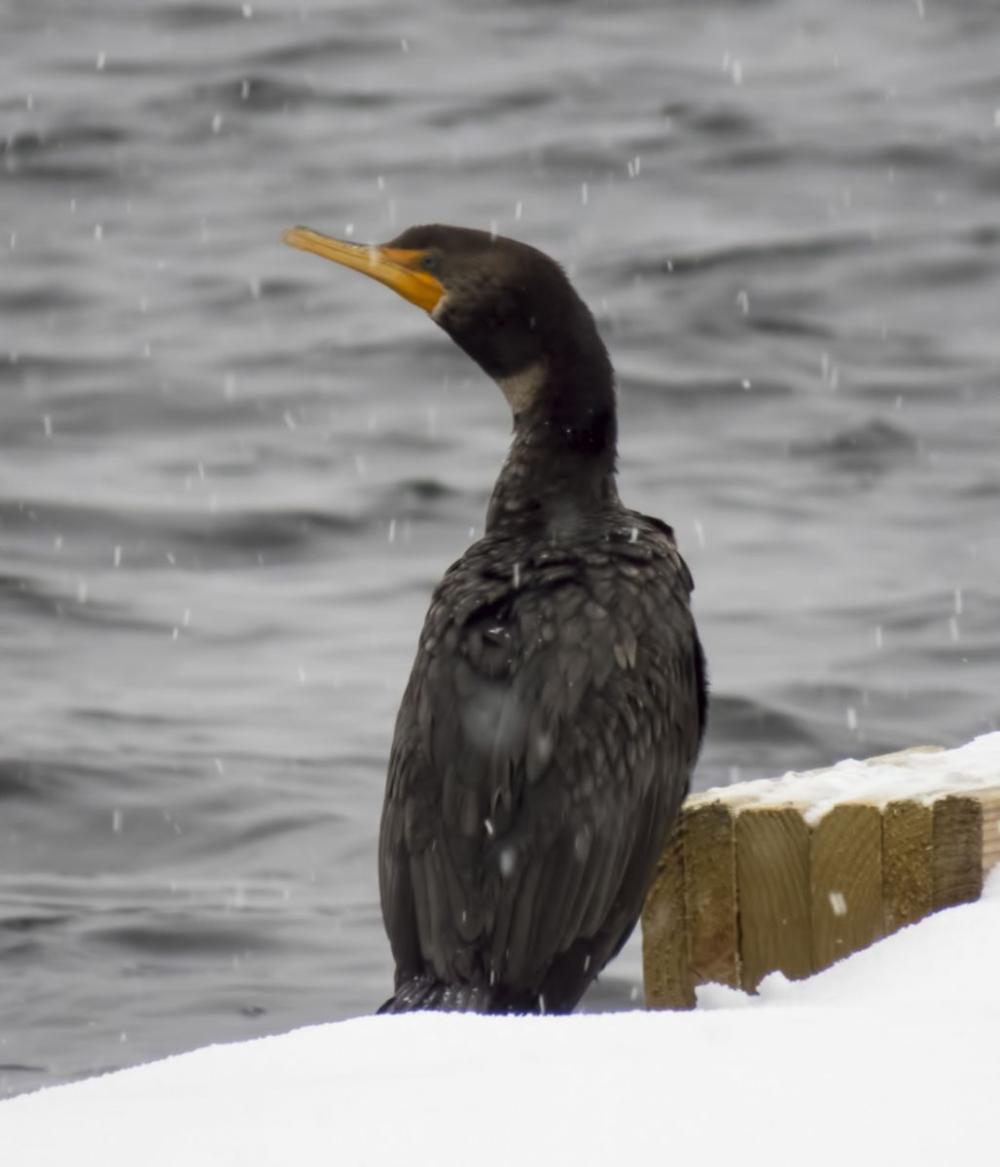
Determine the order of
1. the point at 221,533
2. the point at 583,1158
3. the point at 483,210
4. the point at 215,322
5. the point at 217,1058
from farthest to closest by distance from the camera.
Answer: the point at 483,210 → the point at 215,322 → the point at 221,533 → the point at 217,1058 → the point at 583,1158

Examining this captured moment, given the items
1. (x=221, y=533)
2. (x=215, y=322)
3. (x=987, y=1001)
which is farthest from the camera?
(x=215, y=322)

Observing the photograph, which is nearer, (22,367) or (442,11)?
(22,367)

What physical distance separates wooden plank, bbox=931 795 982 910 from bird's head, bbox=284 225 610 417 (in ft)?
4.20

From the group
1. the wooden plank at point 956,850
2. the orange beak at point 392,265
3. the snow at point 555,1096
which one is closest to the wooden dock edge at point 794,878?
the wooden plank at point 956,850

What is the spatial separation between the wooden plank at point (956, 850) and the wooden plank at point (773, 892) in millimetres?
210

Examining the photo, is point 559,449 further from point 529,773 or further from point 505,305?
→ point 529,773

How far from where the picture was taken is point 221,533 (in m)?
11.9

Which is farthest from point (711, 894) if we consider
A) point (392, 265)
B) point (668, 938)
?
point (392, 265)

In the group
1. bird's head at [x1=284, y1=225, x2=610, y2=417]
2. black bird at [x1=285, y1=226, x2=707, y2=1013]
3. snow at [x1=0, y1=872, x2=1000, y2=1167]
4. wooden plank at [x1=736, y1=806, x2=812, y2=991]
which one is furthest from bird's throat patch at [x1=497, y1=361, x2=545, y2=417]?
snow at [x1=0, y1=872, x2=1000, y2=1167]

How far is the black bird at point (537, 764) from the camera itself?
11.8 ft

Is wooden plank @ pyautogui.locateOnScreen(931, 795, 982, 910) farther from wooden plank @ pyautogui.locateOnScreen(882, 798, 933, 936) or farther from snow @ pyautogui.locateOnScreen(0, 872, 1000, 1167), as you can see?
snow @ pyautogui.locateOnScreen(0, 872, 1000, 1167)

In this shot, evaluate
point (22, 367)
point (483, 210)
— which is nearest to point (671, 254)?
point (483, 210)

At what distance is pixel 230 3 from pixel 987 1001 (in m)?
20.7

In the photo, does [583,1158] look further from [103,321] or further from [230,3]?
[230,3]
